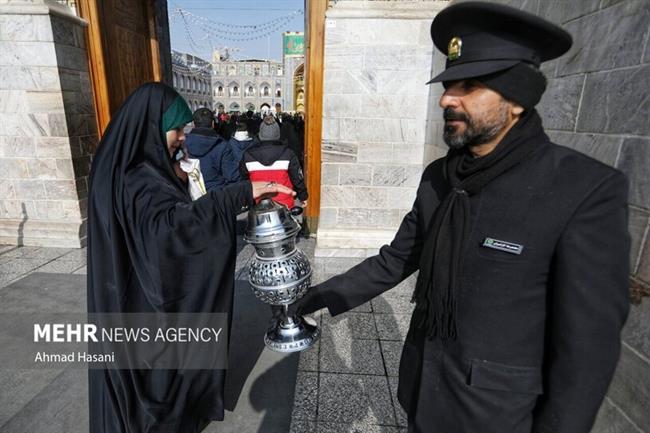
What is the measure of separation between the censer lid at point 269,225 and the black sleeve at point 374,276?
1.08 feet

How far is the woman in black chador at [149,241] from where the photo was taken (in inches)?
72.1

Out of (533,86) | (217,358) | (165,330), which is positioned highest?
(533,86)

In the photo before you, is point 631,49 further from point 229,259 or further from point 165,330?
point 165,330

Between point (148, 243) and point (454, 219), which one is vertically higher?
point (454, 219)

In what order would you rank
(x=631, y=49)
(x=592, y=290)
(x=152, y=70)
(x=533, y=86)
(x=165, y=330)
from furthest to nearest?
(x=152, y=70), (x=165, y=330), (x=631, y=49), (x=533, y=86), (x=592, y=290)

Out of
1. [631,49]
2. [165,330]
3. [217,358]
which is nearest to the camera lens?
[631,49]

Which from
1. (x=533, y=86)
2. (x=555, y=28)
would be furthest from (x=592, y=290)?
(x=555, y=28)

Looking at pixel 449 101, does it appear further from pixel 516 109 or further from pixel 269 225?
pixel 269 225

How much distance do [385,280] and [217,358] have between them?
121 centimetres

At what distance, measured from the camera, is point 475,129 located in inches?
46.5

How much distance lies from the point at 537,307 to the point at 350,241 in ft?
12.8

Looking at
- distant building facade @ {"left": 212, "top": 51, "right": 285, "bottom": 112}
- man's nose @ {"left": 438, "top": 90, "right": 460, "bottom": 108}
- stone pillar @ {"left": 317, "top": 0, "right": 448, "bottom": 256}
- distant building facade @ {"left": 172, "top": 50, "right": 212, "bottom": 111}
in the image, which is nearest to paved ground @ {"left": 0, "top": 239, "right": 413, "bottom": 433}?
stone pillar @ {"left": 317, "top": 0, "right": 448, "bottom": 256}

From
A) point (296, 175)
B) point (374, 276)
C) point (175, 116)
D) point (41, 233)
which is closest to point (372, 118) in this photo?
point (296, 175)

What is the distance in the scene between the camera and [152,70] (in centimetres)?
679
